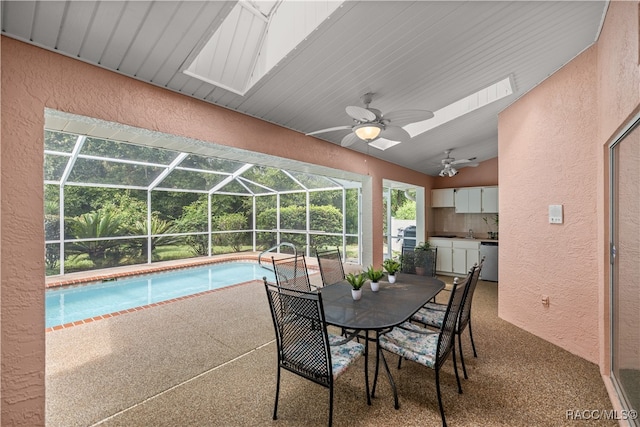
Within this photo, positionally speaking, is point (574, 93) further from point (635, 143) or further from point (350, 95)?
→ point (350, 95)

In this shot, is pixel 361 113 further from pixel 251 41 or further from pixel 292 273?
pixel 292 273

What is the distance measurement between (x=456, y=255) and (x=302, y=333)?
220 inches

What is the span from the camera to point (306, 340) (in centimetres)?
181

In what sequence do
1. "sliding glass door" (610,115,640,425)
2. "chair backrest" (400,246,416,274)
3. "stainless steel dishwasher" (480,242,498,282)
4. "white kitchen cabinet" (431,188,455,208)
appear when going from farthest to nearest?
1. "white kitchen cabinet" (431,188,455,208)
2. "stainless steel dishwasher" (480,242,498,282)
3. "chair backrest" (400,246,416,274)
4. "sliding glass door" (610,115,640,425)

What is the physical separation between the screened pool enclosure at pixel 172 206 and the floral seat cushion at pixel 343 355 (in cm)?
369

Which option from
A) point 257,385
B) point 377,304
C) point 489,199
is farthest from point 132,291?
point 489,199

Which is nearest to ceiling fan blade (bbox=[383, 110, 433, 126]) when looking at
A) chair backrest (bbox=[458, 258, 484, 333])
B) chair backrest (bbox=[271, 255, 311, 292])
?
chair backrest (bbox=[458, 258, 484, 333])

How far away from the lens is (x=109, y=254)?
6855 millimetres

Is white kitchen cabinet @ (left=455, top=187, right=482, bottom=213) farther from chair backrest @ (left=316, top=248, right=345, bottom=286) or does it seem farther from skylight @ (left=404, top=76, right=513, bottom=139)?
chair backrest @ (left=316, top=248, right=345, bottom=286)

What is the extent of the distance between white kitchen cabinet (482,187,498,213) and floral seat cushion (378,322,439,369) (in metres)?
4.98

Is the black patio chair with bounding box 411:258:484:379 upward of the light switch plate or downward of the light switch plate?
downward

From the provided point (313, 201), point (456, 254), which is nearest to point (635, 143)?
point (456, 254)

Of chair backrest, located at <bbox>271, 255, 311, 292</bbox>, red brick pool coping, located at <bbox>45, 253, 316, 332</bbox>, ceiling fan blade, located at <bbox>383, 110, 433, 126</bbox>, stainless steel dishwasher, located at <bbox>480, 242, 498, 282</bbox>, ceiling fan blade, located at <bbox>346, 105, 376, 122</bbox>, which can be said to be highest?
ceiling fan blade, located at <bbox>383, 110, 433, 126</bbox>

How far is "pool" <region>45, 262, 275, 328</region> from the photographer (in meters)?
4.38
